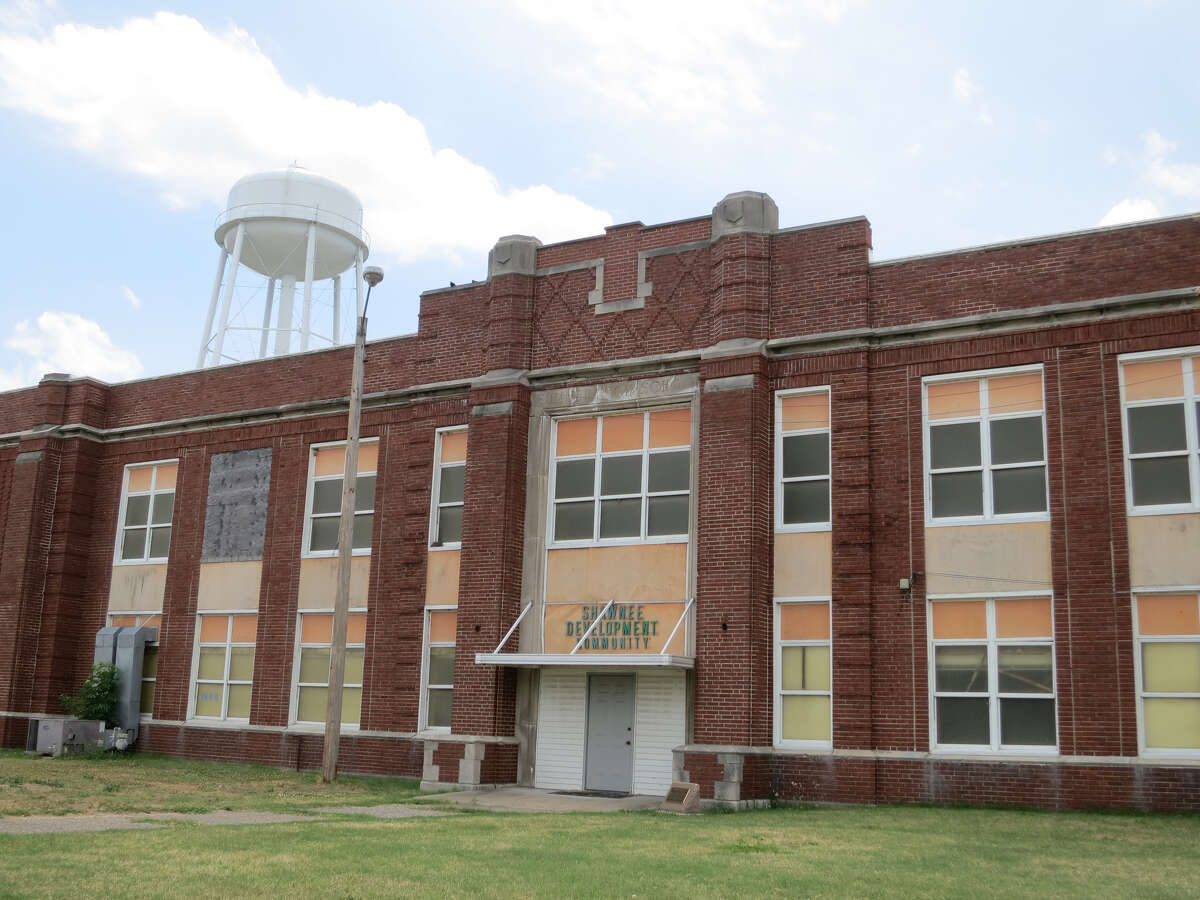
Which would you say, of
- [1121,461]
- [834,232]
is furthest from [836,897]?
[834,232]

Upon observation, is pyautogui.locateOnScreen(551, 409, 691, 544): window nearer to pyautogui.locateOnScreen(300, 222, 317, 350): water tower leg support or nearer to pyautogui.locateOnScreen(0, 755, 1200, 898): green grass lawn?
pyautogui.locateOnScreen(0, 755, 1200, 898): green grass lawn

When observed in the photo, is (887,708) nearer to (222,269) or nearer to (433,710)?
(433,710)

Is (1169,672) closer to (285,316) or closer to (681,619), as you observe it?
(681,619)

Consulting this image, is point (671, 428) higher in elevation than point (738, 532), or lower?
higher

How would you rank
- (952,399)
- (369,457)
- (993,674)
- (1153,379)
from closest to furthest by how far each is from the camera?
1. (1153,379)
2. (993,674)
3. (952,399)
4. (369,457)

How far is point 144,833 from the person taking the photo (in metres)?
13.1

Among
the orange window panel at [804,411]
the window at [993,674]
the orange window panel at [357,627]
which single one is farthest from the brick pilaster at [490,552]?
the window at [993,674]

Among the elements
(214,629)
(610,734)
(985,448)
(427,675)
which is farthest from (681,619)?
(214,629)

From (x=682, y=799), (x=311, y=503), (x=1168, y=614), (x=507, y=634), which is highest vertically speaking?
(x=311, y=503)

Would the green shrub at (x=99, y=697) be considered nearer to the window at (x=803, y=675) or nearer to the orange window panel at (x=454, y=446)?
the orange window panel at (x=454, y=446)

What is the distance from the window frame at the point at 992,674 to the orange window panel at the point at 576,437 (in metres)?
6.96

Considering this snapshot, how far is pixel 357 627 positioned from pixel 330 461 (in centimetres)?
377

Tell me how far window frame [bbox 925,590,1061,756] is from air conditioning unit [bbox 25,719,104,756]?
1803 cm

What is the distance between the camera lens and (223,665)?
2675cm
